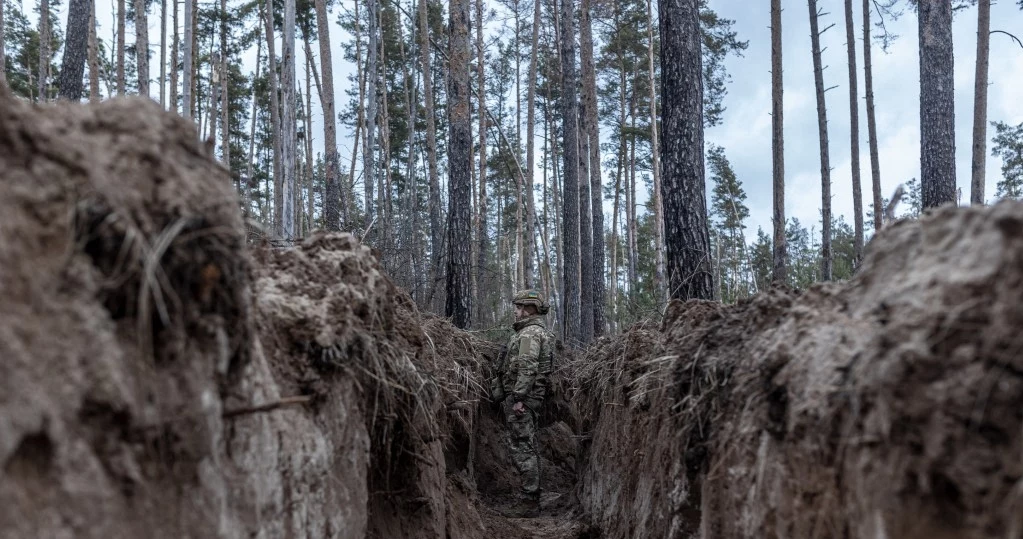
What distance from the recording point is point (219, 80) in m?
27.4

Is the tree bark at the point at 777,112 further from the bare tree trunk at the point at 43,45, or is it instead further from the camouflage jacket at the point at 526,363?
the bare tree trunk at the point at 43,45

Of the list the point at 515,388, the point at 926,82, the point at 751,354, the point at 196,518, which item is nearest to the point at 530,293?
the point at 515,388

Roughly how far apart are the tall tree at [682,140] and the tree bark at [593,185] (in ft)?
21.5

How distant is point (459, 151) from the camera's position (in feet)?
34.9

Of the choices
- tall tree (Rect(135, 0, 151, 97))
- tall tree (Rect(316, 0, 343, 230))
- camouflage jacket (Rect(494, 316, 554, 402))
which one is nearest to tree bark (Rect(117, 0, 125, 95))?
tall tree (Rect(135, 0, 151, 97))

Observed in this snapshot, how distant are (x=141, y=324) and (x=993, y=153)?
1510 inches

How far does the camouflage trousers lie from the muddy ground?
4.50 metres

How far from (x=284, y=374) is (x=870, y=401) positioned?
8.04 feet

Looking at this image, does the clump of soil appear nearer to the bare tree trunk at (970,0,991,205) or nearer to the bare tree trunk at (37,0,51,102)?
the bare tree trunk at (970,0,991,205)

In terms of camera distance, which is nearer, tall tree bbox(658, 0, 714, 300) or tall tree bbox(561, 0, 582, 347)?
tall tree bbox(658, 0, 714, 300)

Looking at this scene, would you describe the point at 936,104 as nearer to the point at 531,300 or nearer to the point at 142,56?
the point at 531,300

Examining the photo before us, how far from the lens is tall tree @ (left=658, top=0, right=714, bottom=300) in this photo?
24.6 feet

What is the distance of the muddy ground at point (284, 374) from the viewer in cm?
187

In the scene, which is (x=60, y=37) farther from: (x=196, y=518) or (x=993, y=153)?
(x=993, y=153)
